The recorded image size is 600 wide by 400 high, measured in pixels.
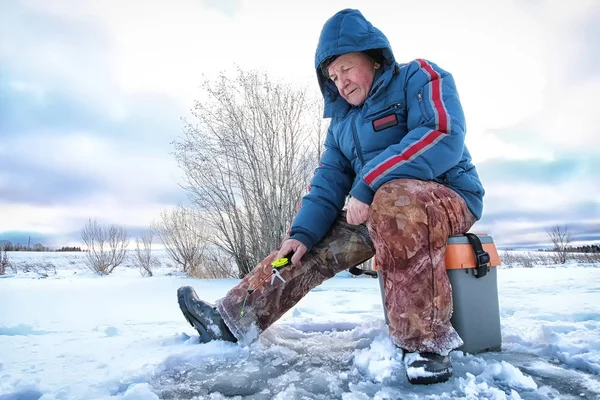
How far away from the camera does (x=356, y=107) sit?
5.94ft

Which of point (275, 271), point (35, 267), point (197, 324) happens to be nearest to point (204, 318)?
point (197, 324)

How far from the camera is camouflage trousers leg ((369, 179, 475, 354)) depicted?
1.33 meters

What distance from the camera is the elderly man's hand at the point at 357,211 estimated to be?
1.49m

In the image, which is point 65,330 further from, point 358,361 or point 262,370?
point 358,361

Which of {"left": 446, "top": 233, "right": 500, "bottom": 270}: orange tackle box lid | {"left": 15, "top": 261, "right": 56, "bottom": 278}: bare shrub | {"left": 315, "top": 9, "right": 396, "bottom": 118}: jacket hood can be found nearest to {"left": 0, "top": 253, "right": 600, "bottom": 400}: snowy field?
{"left": 446, "top": 233, "right": 500, "bottom": 270}: orange tackle box lid

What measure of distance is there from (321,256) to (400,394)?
710 millimetres

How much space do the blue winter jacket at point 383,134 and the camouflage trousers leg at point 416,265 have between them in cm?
11

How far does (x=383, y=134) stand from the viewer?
5.32ft

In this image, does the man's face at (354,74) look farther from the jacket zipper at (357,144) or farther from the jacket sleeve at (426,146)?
the jacket sleeve at (426,146)

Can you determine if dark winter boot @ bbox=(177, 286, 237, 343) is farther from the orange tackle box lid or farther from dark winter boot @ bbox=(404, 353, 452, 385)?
the orange tackle box lid

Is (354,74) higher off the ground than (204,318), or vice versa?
(354,74)

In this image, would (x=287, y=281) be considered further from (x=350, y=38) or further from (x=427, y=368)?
(x=350, y=38)

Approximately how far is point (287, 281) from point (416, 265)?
0.60 metres

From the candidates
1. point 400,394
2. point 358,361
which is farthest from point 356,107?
point 400,394
